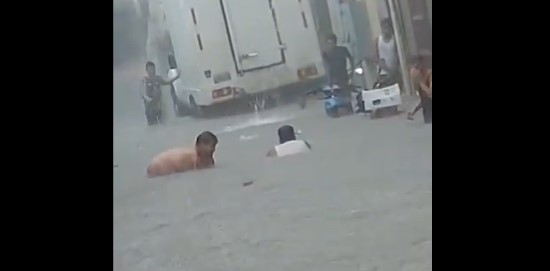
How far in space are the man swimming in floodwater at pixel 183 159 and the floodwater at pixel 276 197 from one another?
0.02 meters

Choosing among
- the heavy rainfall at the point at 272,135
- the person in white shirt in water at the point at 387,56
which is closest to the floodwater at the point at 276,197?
the heavy rainfall at the point at 272,135

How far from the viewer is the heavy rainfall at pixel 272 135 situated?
1.81m

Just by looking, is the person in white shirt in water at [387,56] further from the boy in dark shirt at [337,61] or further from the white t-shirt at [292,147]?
the white t-shirt at [292,147]

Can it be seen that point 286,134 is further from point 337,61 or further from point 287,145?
point 337,61

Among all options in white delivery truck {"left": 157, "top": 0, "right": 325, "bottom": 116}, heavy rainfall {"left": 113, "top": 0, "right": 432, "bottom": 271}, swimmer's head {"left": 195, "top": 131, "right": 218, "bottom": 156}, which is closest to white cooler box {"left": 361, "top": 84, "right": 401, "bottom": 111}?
heavy rainfall {"left": 113, "top": 0, "right": 432, "bottom": 271}

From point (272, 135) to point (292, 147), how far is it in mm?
62

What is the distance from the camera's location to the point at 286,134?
185 cm

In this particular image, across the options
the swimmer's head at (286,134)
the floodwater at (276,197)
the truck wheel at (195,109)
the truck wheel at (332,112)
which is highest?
the truck wheel at (195,109)

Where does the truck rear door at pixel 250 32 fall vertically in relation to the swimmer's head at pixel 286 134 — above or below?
above

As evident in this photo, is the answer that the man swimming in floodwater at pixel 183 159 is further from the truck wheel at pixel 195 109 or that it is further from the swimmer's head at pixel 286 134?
the swimmer's head at pixel 286 134

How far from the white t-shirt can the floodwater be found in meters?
0.02

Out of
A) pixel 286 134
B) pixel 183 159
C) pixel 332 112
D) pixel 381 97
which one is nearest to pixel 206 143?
pixel 183 159
